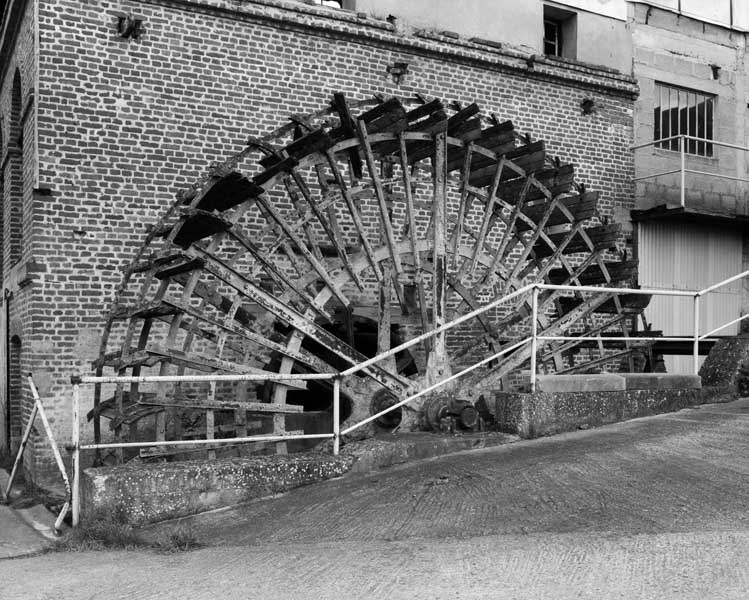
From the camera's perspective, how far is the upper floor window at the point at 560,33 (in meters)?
13.5

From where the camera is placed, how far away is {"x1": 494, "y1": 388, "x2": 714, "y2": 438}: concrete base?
7.94m

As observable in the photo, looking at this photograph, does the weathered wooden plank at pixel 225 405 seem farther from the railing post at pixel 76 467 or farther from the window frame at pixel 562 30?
the window frame at pixel 562 30

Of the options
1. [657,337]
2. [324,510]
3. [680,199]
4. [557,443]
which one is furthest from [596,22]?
[324,510]

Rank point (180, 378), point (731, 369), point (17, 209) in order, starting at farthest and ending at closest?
point (17, 209) → point (731, 369) → point (180, 378)

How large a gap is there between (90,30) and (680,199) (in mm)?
9582

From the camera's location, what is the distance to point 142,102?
33.5 feet

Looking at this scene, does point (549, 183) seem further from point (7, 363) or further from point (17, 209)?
point (7, 363)

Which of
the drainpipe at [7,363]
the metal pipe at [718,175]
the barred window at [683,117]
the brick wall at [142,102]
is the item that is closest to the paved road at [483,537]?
the brick wall at [142,102]

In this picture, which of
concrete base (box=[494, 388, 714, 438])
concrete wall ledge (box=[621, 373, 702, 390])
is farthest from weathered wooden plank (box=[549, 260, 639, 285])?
concrete base (box=[494, 388, 714, 438])

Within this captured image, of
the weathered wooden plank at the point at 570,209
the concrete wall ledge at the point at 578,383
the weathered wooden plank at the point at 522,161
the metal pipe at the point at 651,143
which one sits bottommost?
the concrete wall ledge at the point at 578,383

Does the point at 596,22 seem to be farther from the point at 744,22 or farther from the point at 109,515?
the point at 109,515

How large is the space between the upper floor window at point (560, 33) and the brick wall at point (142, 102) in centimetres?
226

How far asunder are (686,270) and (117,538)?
11.4 meters

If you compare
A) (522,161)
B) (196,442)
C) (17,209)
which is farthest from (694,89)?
(196,442)
